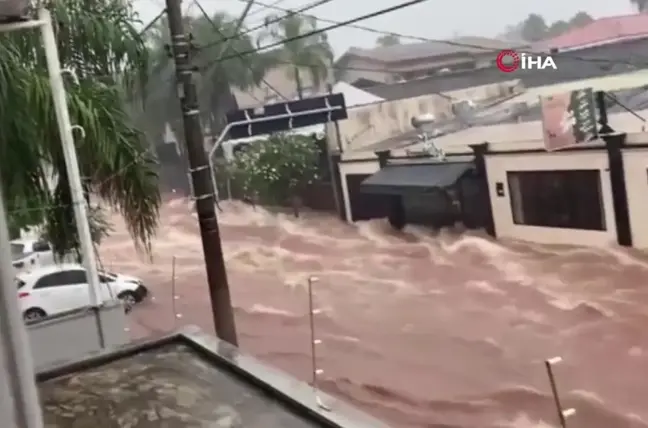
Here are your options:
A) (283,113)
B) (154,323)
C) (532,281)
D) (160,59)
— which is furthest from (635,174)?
(154,323)

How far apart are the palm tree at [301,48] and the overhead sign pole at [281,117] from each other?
0.20 feet

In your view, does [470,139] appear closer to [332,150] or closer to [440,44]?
[440,44]

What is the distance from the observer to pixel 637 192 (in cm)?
228

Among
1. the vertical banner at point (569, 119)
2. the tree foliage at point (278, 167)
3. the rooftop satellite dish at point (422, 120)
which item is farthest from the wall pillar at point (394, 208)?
the vertical banner at point (569, 119)

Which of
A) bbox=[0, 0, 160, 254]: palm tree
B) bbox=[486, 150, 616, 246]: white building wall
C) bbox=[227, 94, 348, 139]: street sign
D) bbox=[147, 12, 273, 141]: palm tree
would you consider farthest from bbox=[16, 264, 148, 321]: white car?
bbox=[486, 150, 616, 246]: white building wall

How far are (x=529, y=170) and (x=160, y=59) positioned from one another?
1504mm

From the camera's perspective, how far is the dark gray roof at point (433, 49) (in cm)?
252

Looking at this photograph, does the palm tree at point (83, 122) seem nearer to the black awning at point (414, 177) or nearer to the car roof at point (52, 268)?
the car roof at point (52, 268)

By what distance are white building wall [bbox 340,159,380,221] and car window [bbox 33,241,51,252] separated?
3.70ft

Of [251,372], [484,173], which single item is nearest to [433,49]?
[484,173]

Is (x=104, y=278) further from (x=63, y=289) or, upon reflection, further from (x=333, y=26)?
(x=333, y=26)

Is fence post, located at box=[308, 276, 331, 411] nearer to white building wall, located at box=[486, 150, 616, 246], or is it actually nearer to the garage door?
the garage door

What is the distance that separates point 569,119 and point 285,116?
122cm

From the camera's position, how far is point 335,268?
3.25m
